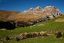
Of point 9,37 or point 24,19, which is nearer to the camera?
point 9,37

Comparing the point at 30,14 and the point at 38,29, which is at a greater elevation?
the point at 30,14

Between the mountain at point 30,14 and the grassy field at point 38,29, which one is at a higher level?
the mountain at point 30,14

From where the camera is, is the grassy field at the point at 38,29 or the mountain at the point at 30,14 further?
the mountain at the point at 30,14

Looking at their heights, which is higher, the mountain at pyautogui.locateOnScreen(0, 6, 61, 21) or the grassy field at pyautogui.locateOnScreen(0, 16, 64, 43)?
the mountain at pyautogui.locateOnScreen(0, 6, 61, 21)

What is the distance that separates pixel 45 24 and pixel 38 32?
3.78 feet

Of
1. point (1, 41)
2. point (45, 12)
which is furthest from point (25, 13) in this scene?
point (1, 41)

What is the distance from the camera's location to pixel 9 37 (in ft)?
43.4

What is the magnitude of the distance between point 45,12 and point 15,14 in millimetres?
2321

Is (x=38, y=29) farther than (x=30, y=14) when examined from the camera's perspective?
Yes

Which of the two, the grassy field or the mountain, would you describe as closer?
the grassy field

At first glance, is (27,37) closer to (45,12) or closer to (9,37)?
(9,37)

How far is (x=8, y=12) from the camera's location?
511 inches

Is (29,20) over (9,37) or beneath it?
over

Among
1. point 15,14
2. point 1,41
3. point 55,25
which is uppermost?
point 15,14
